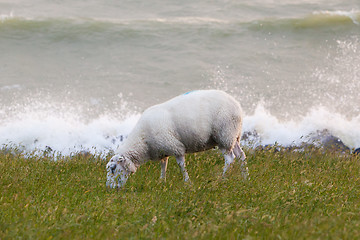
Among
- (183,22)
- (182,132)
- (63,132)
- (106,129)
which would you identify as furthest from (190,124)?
(183,22)

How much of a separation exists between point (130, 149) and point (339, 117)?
828cm

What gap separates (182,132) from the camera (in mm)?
6574

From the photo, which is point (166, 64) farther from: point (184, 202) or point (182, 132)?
point (184, 202)

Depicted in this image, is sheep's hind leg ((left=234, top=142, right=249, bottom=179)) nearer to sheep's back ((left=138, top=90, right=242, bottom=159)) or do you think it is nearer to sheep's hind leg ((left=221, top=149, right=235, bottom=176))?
sheep's hind leg ((left=221, top=149, right=235, bottom=176))

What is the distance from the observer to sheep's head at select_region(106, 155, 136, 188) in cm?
589

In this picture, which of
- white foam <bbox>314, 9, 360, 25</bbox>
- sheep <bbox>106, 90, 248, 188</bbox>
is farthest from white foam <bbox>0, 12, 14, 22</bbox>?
sheep <bbox>106, 90, 248, 188</bbox>

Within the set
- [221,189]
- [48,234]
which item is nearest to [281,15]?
[221,189]

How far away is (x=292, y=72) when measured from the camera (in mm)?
16281

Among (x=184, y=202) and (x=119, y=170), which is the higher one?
(x=184, y=202)

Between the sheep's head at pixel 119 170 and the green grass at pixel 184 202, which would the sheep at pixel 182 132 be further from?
the green grass at pixel 184 202

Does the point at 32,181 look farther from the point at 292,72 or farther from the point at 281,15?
the point at 281,15

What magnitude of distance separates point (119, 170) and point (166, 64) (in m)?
10.6

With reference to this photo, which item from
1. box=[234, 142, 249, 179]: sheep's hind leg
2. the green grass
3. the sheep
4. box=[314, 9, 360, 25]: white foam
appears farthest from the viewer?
box=[314, 9, 360, 25]: white foam

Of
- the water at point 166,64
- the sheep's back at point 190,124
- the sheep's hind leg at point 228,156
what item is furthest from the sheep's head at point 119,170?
the water at point 166,64
